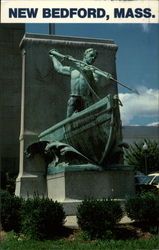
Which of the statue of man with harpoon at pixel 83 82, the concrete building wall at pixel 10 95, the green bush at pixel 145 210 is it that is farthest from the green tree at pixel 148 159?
the green bush at pixel 145 210

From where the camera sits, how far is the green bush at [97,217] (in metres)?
8.48

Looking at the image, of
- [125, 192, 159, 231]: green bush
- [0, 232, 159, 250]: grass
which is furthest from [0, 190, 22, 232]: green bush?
[125, 192, 159, 231]: green bush

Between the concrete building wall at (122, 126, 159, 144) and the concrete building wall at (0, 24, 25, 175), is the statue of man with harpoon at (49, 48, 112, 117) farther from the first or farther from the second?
the concrete building wall at (122, 126, 159, 144)

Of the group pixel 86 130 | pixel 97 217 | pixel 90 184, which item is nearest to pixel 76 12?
pixel 86 130

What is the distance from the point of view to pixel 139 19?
345 inches

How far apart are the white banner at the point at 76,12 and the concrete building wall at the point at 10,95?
7037 millimetres

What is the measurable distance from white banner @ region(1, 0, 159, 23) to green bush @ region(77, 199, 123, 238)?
14.3 feet

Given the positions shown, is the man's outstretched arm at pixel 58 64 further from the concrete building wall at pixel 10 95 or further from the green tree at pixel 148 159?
the green tree at pixel 148 159

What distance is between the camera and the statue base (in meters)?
11.1

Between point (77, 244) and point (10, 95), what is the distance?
897 cm

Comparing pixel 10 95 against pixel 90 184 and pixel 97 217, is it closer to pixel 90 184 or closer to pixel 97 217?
pixel 90 184

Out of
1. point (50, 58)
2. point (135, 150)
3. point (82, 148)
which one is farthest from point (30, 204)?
point (135, 150)

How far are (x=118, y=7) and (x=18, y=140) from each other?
8.17 meters

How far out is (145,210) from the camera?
9125mm
